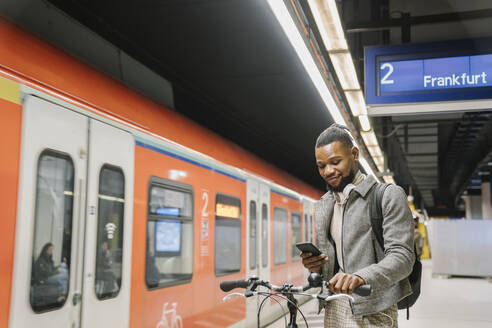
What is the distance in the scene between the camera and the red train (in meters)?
3.13

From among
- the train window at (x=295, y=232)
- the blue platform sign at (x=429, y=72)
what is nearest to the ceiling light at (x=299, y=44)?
the blue platform sign at (x=429, y=72)

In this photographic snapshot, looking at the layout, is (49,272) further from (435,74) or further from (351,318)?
(435,74)

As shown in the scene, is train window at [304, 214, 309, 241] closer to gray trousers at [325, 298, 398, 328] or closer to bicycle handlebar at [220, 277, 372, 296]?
gray trousers at [325, 298, 398, 328]

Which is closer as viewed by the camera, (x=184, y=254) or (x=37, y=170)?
(x=37, y=170)

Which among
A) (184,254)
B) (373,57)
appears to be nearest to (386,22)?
(373,57)

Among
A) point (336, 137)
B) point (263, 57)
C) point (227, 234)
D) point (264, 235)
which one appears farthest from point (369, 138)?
point (336, 137)

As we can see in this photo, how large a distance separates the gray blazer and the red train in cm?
183

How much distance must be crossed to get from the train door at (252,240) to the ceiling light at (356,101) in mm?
1754

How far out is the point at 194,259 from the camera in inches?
221

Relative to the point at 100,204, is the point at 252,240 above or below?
below

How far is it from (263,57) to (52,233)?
7.72 m

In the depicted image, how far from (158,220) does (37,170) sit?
166 cm

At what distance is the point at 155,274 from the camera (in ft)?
15.4

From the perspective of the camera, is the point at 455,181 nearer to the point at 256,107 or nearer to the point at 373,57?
the point at 256,107
